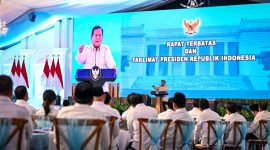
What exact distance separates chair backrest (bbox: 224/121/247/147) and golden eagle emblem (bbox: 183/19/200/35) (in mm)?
6275

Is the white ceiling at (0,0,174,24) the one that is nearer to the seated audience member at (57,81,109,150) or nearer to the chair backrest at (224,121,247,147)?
the chair backrest at (224,121,247,147)

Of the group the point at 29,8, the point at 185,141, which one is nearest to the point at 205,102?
the point at 185,141

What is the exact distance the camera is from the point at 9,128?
2.95 meters

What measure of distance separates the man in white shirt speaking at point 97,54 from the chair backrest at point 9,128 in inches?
366

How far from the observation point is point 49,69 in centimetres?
1293

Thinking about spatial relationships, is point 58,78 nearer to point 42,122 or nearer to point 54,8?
point 54,8

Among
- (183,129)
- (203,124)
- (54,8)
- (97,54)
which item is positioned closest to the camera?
(183,129)

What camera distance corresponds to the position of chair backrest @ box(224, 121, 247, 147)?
507cm

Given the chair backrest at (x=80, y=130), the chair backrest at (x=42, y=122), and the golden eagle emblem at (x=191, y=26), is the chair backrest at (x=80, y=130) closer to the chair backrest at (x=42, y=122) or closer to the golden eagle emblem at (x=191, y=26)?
the chair backrest at (x=42, y=122)

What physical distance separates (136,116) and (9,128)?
75.1 inches

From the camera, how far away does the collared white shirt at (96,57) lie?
1230cm

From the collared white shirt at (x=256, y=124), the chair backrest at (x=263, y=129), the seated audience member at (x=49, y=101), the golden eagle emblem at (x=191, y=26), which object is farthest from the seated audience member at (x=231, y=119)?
the golden eagle emblem at (x=191, y=26)

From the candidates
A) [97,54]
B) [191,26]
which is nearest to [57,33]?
[97,54]

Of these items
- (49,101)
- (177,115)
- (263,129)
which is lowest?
(263,129)
